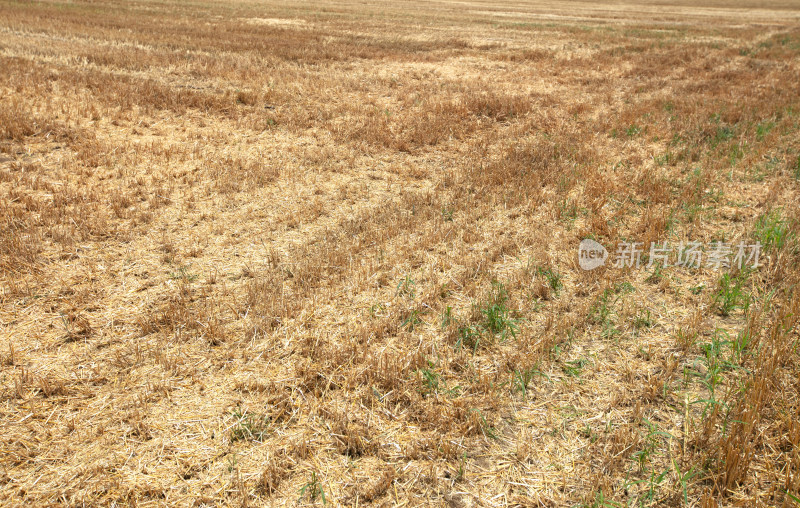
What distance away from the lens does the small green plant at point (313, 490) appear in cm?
288

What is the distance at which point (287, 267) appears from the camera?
536cm

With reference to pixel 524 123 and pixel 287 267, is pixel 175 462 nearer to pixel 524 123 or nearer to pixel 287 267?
pixel 287 267

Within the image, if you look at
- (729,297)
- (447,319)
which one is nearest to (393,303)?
(447,319)

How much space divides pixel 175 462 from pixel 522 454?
2241 mm

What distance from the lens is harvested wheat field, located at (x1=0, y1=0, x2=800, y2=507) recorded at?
3053mm

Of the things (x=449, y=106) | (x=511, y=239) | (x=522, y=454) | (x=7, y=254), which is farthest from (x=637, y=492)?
(x=449, y=106)

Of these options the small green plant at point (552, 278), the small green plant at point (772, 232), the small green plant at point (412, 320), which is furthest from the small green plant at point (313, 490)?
the small green plant at point (772, 232)

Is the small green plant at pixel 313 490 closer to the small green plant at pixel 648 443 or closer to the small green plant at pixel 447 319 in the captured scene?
the small green plant at pixel 447 319

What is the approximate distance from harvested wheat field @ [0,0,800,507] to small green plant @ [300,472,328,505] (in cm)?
3

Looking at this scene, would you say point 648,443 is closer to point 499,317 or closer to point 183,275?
point 499,317

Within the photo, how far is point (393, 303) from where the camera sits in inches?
188

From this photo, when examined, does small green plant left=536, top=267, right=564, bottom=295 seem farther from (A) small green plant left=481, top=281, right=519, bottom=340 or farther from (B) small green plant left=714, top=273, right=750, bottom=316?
(B) small green plant left=714, top=273, right=750, bottom=316

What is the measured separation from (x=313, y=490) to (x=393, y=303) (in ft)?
7.00

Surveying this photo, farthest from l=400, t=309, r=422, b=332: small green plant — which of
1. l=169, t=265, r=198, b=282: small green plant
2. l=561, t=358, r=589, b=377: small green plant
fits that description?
l=169, t=265, r=198, b=282: small green plant
